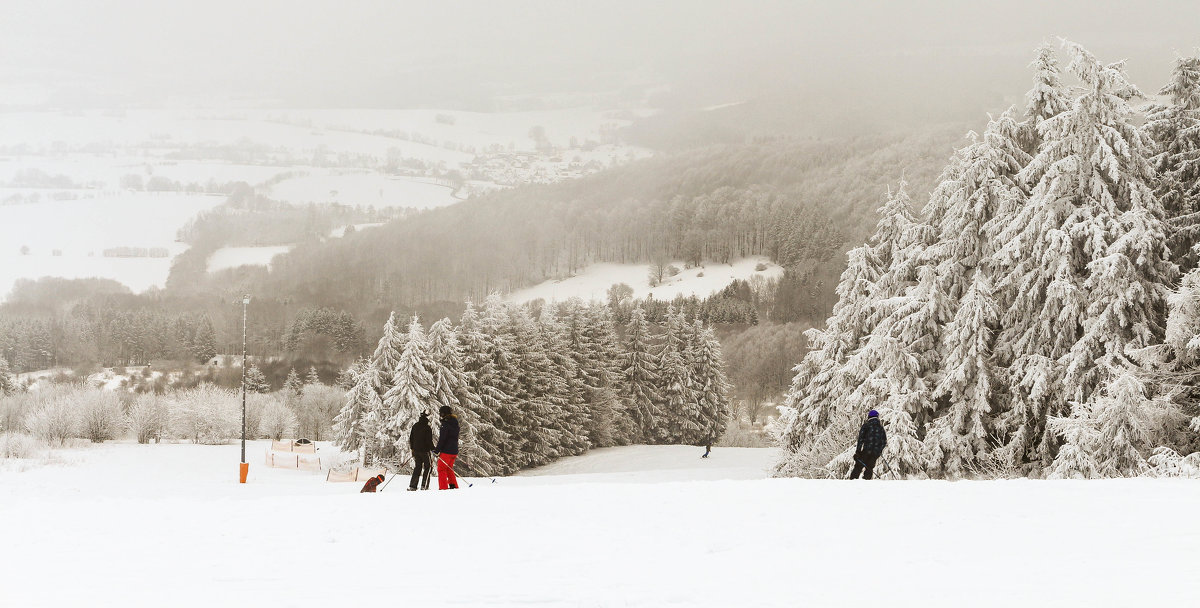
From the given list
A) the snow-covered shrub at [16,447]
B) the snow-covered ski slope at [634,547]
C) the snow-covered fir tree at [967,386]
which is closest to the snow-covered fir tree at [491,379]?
the snow-covered shrub at [16,447]

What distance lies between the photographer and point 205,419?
254 feet

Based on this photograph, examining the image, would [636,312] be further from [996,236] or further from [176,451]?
[996,236]

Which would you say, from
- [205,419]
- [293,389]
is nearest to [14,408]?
[205,419]

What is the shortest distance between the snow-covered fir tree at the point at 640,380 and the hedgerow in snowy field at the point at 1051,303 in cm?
4335

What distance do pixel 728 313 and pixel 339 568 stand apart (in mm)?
143581

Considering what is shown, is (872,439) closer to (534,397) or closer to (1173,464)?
(1173,464)

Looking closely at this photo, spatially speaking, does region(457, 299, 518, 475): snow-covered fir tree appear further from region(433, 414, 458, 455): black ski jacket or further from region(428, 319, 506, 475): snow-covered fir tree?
region(433, 414, 458, 455): black ski jacket

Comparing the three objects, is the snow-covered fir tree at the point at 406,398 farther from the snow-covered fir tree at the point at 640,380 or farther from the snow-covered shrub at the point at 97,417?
the snow-covered shrub at the point at 97,417

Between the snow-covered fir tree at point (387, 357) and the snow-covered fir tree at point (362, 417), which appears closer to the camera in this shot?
the snow-covered fir tree at point (362, 417)

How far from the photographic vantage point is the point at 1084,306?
21516 millimetres

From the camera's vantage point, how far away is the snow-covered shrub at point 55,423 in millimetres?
56656

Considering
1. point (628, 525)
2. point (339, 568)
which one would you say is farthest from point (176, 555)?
point (628, 525)

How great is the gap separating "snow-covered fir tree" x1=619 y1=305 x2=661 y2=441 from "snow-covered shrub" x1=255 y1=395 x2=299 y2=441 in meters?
41.3

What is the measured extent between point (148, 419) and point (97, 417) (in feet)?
25.3
